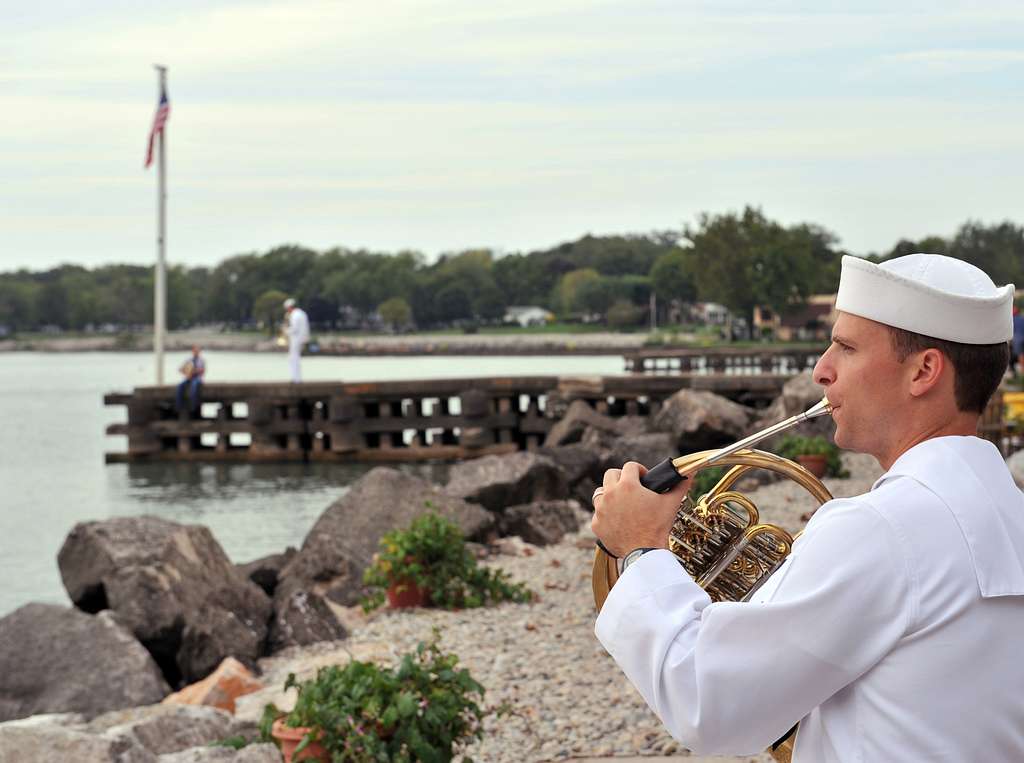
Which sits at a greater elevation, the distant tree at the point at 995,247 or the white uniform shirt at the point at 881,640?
the distant tree at the point at 995,247

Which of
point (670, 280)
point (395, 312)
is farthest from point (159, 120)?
point (395, 312)

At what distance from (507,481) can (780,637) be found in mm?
12590

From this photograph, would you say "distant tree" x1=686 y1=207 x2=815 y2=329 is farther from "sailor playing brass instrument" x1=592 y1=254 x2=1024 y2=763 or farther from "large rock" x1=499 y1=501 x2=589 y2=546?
"sailor playing brass instrument" x1=592 y1=254 x2=1024 y2=763

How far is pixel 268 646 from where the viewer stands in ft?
29.0

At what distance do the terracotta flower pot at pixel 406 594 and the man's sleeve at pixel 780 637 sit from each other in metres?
7.40

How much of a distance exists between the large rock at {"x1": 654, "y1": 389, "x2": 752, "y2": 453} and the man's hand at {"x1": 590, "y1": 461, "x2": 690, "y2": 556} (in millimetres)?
19813

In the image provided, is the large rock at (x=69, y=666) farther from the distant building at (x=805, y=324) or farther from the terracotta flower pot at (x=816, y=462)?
the distant building at (x=805, y=324)

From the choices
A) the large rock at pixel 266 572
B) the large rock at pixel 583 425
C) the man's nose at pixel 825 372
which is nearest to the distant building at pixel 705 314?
the large rock at pixel 583 425

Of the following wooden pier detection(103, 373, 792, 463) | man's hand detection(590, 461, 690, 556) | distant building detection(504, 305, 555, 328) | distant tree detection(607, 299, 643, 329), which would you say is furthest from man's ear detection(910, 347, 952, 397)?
distant building detection(504, 305, 555, 328)

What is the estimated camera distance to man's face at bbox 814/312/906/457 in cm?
209

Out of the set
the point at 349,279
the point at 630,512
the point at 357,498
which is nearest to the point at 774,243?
the point at 349,279

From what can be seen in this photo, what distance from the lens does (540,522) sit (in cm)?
1320

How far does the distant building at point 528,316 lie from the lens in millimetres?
147750

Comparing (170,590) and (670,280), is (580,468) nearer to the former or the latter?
(170,590)
